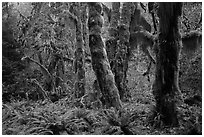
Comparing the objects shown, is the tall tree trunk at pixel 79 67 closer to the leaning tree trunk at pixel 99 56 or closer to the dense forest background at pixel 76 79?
the dense forest background at pixel 76 79

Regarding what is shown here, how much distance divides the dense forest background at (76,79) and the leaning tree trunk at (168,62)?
0.80ft

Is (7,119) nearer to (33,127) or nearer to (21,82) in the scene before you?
(33,127)

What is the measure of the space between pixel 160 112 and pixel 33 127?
3.70 m

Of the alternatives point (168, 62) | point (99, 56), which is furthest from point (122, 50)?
point (168, 62)

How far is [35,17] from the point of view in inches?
642

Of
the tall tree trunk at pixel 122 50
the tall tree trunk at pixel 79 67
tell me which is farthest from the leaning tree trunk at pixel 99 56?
the tall tree trunk at pixel 79 67

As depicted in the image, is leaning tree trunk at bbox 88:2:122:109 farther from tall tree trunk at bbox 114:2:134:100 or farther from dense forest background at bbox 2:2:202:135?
tall tree trunk at bbox 114:2:134:100

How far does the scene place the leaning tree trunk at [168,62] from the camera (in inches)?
301

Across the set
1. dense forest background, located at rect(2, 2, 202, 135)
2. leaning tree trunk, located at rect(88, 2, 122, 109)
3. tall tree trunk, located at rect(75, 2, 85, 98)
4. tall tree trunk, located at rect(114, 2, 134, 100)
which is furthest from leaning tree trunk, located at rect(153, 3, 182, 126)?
tall tree trunk, located at rect(75, 2, 85, 98)

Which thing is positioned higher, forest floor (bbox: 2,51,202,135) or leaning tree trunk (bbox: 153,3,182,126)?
leaning tree trunk (bbox: 153,3,182,126)

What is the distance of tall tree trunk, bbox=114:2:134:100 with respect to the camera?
1202cm

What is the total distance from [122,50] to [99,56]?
9.57 ft

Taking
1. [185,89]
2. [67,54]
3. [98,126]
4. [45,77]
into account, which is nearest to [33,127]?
[98,126]

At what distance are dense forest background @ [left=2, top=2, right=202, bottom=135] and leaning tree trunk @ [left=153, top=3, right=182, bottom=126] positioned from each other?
243mm
